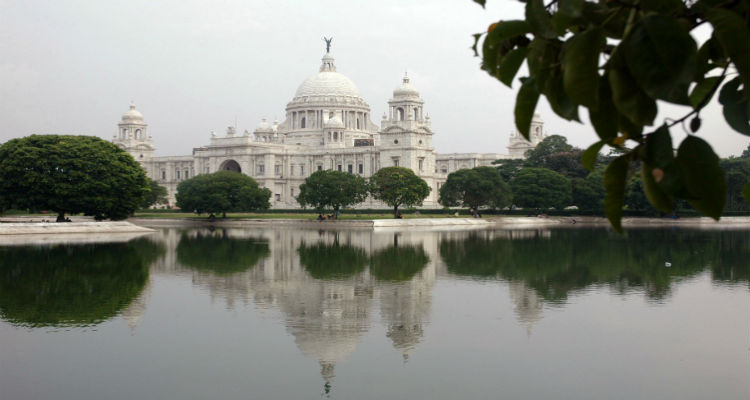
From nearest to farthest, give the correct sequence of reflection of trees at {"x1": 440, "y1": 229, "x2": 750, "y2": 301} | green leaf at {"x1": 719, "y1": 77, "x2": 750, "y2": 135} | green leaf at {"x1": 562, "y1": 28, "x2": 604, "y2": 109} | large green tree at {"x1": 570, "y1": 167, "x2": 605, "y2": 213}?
green leaf at {"x1": 562, "y1": 28, "x2": 604, "y2": 109}
green leaf at {"x1": 719, "y1": 77, "x2": 750, "y2": 135}
reflection of trees at {"x1": 440, "y1": 229, "x2": 750, "y2": 301}
large green tree at {"x1": 570, "y1": 167, "x2": 605, "y2": 213}

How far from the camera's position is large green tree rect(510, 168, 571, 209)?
248 ft

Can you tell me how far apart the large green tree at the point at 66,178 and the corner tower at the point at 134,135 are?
6746cm

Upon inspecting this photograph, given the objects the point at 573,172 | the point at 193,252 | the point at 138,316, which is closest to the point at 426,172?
the point at 573,172

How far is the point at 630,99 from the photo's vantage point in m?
2.68

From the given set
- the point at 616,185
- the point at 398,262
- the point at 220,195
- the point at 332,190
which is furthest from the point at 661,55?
the point at 220,195

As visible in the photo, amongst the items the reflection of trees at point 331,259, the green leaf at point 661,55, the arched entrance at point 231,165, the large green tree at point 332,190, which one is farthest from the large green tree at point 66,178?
the arched entrance at point 231,165

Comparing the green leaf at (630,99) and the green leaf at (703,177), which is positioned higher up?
the green leaf at (630,99)

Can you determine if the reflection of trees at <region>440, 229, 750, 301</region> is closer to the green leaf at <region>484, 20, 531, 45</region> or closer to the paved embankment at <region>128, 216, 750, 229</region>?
the green leaf at <region>484, 20, 531, 45</region>

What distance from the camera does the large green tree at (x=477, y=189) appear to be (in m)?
73.7

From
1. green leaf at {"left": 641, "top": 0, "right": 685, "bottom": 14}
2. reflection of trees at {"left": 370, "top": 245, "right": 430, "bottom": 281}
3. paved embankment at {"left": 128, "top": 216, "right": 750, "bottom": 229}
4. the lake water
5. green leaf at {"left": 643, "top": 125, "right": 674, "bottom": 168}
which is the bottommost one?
the lake water

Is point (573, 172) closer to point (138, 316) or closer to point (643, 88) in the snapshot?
point (138, 316)

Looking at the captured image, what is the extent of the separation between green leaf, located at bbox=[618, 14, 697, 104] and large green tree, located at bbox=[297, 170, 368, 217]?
6899 cm

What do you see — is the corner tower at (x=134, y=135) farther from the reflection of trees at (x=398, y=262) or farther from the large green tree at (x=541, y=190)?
the reflection of trees at (x=398, y=262)

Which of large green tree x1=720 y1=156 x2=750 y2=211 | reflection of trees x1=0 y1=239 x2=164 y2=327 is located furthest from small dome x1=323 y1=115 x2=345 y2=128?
reflection of trees x1=0 y1=239 x2=164 y2=327
